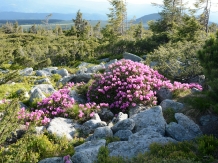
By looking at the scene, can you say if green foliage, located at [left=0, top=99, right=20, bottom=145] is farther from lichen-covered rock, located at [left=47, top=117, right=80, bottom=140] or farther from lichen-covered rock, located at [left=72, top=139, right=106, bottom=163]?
lichen-covered rock, located at [left=47, top=117, right=80, bottom=140]

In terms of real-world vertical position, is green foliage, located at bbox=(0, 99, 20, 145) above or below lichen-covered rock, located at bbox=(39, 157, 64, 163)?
above

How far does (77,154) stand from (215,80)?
4167 millimetres

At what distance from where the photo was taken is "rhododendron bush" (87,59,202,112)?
32.9 feet

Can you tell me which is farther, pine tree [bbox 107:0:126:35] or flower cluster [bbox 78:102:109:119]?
pine tree [bbox 107:0:126:35]

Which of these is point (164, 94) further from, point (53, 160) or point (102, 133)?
point (53, 160)

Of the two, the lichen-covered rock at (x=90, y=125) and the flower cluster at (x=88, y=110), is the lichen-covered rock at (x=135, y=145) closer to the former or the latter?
the lichen-covered rock at (x=90, y=125)

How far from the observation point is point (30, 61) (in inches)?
992

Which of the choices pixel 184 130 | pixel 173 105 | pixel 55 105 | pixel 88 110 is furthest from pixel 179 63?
pixel 55 105

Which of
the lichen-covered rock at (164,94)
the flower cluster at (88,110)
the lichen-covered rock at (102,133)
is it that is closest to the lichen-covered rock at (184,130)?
the lichen-covered rock at (102,133)

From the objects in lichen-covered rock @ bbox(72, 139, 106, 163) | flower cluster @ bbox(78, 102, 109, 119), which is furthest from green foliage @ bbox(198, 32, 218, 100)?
flower cluster @ bbox(78, 102, 109, 119)

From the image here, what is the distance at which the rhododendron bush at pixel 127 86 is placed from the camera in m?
10.0

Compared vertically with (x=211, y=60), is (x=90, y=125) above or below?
below

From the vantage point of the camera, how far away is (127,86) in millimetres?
10367

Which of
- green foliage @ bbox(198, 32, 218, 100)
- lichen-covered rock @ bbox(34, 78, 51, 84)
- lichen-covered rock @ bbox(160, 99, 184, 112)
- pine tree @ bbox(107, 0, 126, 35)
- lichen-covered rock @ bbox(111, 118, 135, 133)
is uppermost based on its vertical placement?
pine tree @ bbox(107, 0, 126, 35)
